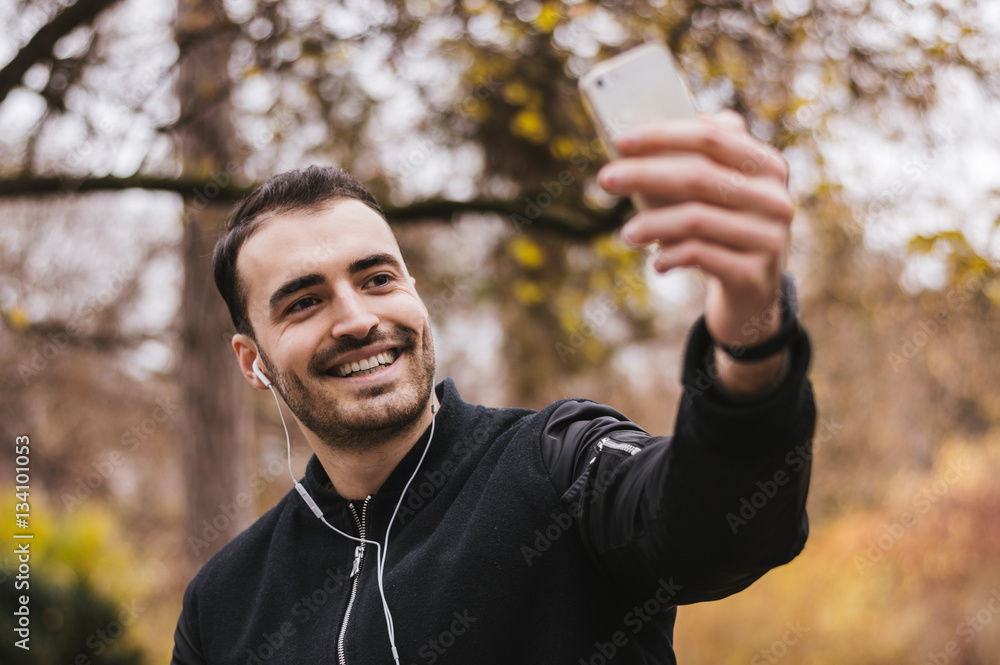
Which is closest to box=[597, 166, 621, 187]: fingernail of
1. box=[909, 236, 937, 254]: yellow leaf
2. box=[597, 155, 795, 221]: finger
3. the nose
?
box=[597, 155, 795, 221]: finger

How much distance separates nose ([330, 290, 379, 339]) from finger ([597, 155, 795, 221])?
1135 mm

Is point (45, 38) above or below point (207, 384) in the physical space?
above

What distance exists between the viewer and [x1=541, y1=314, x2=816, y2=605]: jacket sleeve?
105 centimetres

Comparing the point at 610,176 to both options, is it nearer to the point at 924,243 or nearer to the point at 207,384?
the point at 924,243

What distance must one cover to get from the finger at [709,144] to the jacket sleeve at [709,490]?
249 millimetres

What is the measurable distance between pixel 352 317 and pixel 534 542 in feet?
2.48

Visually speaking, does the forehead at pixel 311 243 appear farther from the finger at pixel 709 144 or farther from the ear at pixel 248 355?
the finger at pixel 709 144

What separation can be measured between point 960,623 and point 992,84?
4439 mm

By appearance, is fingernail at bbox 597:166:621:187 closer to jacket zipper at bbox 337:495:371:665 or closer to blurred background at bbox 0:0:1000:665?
Result: jacket zipper at bbox 337:495:371:665

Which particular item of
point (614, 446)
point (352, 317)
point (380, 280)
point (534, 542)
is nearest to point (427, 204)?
point (380, 280)

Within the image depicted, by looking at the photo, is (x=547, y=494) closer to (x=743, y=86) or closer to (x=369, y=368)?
(x=369, y=368)

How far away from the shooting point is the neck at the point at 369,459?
2008mm

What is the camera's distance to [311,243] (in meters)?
2.06

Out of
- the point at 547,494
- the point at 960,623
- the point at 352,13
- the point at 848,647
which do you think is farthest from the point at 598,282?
the point at 547,494
